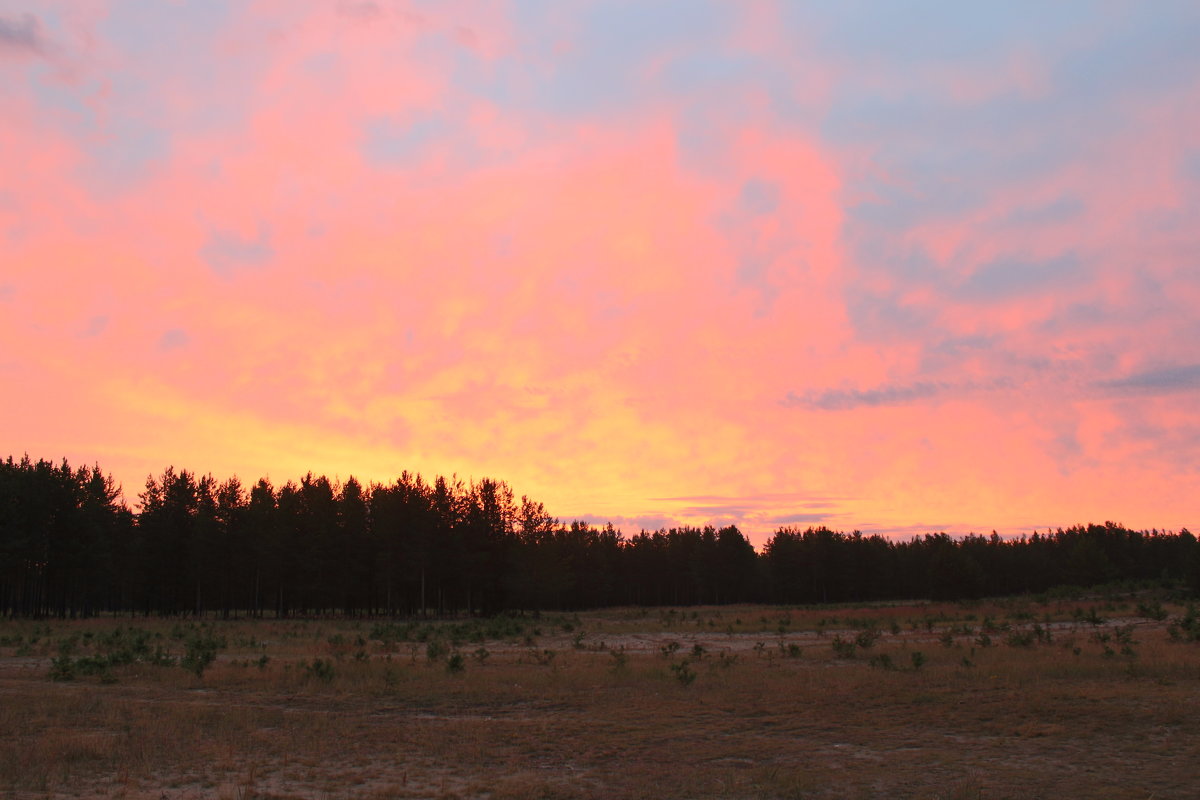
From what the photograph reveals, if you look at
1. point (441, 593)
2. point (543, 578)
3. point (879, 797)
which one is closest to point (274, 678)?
point (879, 797)

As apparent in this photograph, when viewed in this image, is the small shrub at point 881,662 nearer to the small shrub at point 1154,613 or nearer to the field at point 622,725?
the field at point 622,725

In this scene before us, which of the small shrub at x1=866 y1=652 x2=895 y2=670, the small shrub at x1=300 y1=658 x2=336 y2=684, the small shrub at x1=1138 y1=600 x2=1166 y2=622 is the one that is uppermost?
the small shrub at x1=300 y1=658 x2=336 y2=684

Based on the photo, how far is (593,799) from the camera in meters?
10.1

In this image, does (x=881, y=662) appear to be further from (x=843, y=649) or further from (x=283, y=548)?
(x=283, y=548)

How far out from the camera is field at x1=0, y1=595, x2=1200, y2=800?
10.9 metres

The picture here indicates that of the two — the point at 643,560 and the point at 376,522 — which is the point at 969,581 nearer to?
the point at 643,560

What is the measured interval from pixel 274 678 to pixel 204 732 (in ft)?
A: 25.7

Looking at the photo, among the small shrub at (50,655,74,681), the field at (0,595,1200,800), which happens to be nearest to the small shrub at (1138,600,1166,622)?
the field at (0,595,1200,800)

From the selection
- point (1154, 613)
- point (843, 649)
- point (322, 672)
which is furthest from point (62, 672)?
point (1154, 613)

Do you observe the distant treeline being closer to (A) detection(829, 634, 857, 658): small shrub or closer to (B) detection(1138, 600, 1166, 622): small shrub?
(B) detection(1138, 600, 1166, 622): small shrub

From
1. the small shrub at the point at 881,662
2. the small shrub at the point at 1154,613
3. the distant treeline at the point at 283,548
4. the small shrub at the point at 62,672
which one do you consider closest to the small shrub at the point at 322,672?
the small shrub at the point at 62,672

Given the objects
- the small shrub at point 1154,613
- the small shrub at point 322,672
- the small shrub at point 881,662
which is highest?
the small shrub at point 322,672

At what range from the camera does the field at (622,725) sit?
10.9 m

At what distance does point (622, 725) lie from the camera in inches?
599
